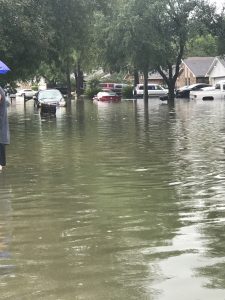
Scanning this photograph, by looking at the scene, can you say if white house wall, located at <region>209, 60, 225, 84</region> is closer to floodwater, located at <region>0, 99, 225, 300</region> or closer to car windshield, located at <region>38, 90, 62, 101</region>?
car windshield, located at <region>38, 90, 62, 101</region>

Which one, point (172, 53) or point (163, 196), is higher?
point (172, 53)

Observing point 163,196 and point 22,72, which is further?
point 22,72

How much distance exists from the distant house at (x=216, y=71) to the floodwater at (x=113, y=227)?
2820 inches

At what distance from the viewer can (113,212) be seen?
6668mm

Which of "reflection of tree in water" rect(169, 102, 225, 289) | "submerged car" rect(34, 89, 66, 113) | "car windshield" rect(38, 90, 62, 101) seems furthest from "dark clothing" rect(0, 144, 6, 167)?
"car windshield" rect(38, 90, 62, 101)

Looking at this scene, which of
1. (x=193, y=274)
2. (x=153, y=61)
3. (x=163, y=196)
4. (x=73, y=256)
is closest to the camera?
(x=193, y=274)

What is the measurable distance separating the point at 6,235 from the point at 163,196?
102 inches

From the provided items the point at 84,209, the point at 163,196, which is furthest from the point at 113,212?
the point at 163,196

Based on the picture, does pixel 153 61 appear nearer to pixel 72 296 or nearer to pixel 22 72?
pixel 22 72

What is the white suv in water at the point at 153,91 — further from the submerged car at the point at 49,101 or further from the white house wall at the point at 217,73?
the submerged car at the point at 49,101

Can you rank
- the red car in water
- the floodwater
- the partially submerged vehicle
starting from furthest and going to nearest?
1. the red car in water
2. the partially submerged vehicle
3. the floodwater

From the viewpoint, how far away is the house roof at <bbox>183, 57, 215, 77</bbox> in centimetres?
9175

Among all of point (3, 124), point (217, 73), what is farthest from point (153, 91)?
point (3, 124)

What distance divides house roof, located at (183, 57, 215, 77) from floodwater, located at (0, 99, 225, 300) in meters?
81.5
